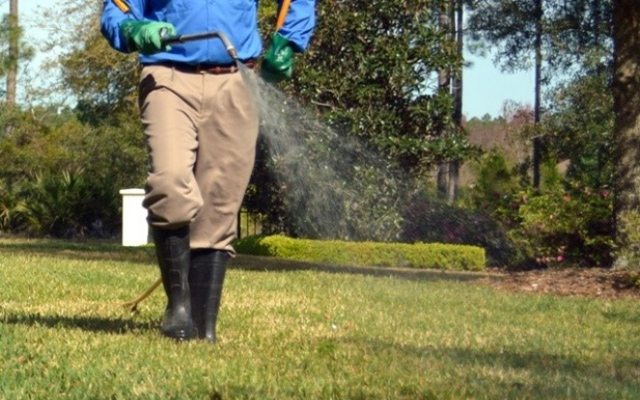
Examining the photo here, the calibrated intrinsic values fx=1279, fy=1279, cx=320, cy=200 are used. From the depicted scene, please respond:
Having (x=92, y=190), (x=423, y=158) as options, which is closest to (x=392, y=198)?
(x=423, y=158)

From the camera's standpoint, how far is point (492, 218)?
62.5 ft

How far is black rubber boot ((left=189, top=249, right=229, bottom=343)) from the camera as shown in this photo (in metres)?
5.95

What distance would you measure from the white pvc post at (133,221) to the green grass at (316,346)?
14.6 m

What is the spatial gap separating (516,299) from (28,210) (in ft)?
59.8

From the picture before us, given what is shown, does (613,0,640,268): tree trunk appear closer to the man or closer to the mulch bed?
the mulch bed

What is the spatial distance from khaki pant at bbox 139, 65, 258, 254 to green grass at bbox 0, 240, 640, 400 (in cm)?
57

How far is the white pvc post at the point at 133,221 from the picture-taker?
2450 cm

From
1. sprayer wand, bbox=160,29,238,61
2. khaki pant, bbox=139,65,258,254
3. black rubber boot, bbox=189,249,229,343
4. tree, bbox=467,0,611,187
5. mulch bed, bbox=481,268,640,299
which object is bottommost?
mulch bed, bbox=481,268,640,299

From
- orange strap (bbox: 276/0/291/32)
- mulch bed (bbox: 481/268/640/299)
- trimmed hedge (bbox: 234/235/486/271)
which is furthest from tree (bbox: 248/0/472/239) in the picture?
orange strap (bbox: 276/0/291/32)

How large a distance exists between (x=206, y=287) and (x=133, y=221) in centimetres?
1906

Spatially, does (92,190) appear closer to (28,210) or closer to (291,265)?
(28,210)

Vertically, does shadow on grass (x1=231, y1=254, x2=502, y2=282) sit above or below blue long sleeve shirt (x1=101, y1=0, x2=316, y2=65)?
below

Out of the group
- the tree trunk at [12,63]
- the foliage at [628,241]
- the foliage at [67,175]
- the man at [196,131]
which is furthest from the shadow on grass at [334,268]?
the foliage at [67,175]

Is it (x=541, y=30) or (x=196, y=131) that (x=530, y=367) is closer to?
(x=196, y=131)
